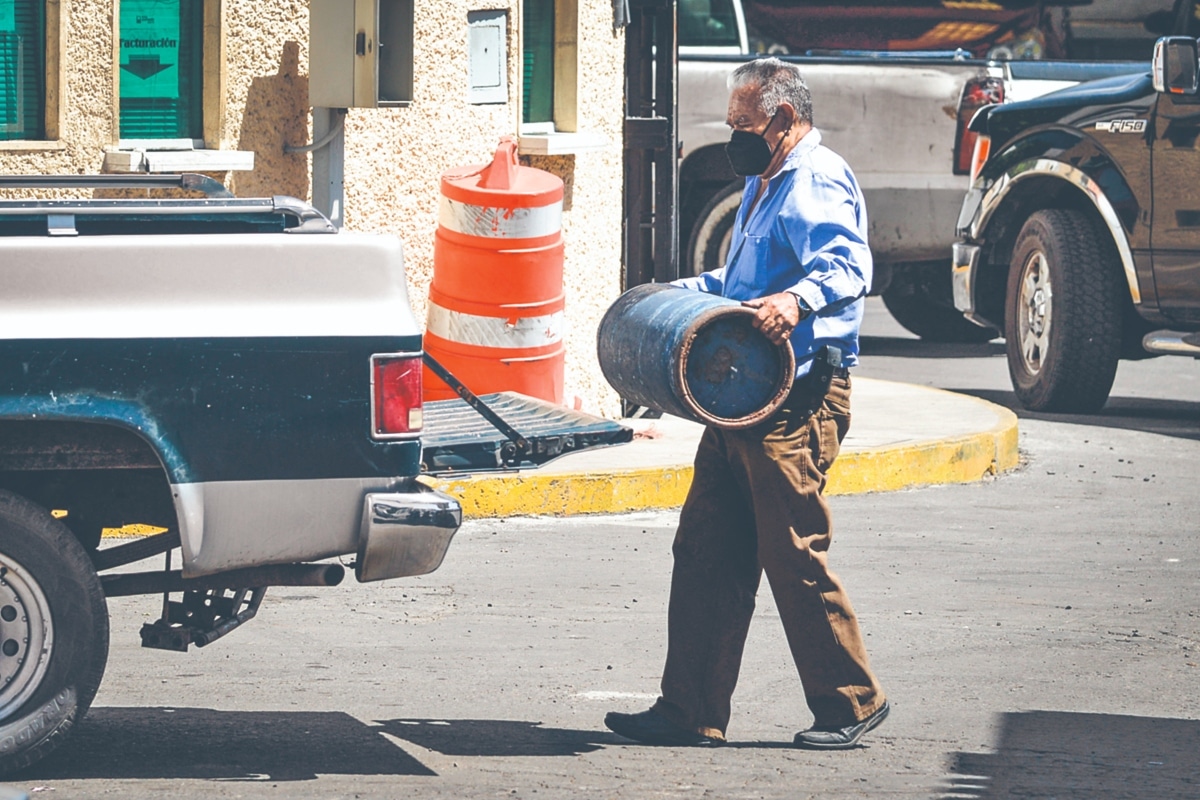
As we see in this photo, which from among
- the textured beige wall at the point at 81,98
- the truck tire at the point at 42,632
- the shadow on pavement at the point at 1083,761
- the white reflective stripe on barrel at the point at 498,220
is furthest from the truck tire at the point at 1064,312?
the truck tire at the point at 42,632

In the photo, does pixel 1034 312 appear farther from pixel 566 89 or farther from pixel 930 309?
pixel 930 309

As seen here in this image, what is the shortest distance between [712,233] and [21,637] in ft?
33.3

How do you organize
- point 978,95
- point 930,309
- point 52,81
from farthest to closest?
point 930,309, point 978,95, point 52,81

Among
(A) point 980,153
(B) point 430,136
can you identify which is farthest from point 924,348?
(B) point 430,136

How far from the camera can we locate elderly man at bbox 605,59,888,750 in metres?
5.23

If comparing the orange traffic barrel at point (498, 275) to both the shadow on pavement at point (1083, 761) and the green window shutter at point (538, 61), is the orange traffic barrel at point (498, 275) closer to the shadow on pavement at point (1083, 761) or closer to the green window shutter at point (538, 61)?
the green window shutter at point (538, 61)

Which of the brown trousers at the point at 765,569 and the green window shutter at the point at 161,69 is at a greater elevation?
the green window shutter at the point at 161,69

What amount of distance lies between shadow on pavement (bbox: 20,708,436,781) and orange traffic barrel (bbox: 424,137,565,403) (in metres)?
3.65

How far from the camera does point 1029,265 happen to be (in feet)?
38.8

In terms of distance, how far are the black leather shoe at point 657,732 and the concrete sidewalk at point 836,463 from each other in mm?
2494

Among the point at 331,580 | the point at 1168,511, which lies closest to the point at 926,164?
the point at 1168,511

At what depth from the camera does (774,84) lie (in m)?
5.41

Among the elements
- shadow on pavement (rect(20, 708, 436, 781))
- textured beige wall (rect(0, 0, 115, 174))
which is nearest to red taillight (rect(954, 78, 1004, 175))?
textured beige wall (rect(0, 0, 115, 174))

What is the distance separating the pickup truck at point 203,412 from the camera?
189 inches
